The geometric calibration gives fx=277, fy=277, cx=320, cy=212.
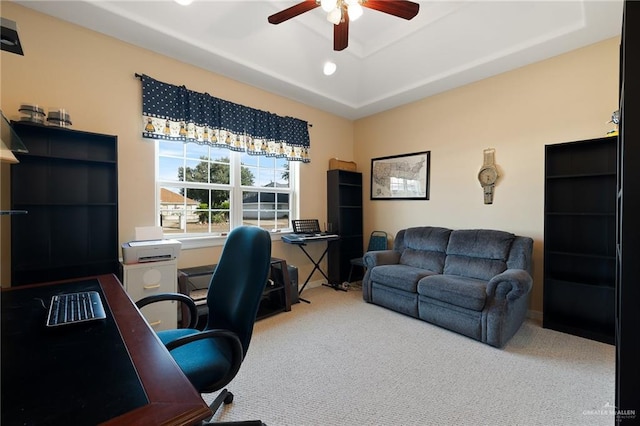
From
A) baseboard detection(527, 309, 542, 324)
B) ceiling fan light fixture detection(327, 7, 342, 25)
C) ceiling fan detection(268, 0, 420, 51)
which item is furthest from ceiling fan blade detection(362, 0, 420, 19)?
baseboard detection(527, 309, 542, 324)

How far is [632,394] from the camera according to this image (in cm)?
84

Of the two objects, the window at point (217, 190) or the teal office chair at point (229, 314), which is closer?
the teal office chair at point (229, 314)

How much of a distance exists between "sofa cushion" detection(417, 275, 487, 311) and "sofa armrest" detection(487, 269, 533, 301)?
0.09 metres

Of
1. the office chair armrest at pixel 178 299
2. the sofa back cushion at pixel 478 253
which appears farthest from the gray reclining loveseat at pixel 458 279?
the office chair armrest at pixel 178 299

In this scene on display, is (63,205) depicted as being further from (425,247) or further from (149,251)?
(425,247)

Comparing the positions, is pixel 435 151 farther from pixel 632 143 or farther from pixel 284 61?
pixel 632 143

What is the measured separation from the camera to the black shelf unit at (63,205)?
213cm

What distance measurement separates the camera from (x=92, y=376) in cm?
74

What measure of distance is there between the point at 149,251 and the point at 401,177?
347cm

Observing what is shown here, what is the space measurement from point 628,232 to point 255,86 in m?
3.78

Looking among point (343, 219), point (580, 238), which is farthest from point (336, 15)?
point (580, 238)

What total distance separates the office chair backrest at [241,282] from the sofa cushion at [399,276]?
7.12 feet

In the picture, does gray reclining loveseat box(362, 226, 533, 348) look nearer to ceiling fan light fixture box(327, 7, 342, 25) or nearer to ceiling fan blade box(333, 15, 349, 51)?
ceiling fan blade box(333, 15, 349, 51)

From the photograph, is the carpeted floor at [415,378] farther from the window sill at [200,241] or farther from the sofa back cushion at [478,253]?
the window sill at [200,241]
